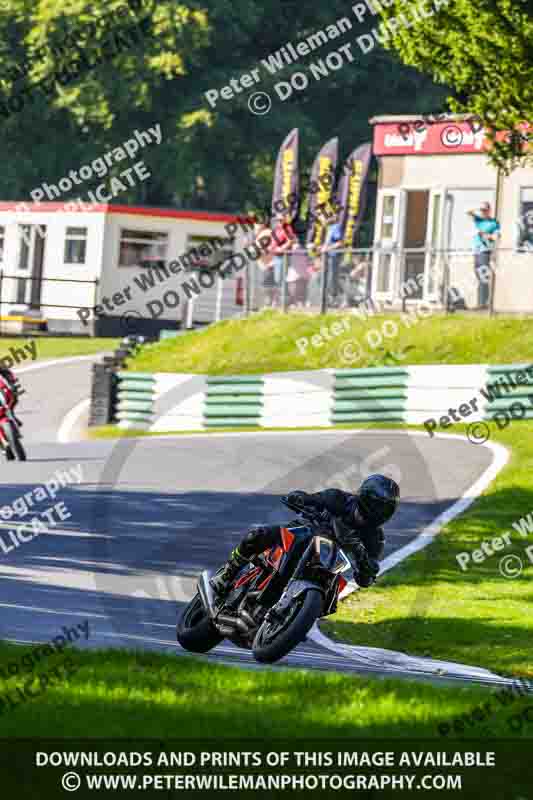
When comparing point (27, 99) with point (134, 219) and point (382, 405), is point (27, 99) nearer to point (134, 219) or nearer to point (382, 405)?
point (134, 219)

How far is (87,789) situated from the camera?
19.4 feet

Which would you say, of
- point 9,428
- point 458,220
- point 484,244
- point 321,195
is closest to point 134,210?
point 321,195

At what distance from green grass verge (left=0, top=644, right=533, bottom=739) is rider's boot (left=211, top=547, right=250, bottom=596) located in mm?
1055

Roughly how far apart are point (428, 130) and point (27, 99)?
25576mm

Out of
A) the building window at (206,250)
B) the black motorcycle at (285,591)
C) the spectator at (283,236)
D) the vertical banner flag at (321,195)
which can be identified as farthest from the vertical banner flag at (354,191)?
the black motorcycle at (285,591)

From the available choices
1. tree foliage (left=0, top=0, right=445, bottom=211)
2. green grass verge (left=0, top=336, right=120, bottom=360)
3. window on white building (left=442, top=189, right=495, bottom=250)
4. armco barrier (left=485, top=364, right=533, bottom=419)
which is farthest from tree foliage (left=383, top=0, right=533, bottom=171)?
tree foliage (left=0, top=0, right=445, bottom=211)

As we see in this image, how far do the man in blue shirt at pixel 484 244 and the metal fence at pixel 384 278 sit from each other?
0.06 feet

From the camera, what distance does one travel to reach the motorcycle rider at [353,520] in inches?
369

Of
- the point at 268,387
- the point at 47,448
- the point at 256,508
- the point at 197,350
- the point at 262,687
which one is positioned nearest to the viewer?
the point at 262,687

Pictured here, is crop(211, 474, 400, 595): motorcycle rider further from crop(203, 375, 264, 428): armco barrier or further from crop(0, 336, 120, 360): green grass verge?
crop(0, 336, 120, 360): green grass verge

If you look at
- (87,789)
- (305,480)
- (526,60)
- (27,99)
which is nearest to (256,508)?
(305,480)

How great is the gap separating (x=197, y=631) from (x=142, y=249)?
→ 36118 mm

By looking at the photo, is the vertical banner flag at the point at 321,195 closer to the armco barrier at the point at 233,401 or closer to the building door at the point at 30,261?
the armco barrier at the point at 233,401

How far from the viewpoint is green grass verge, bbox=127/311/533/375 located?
27281mm
